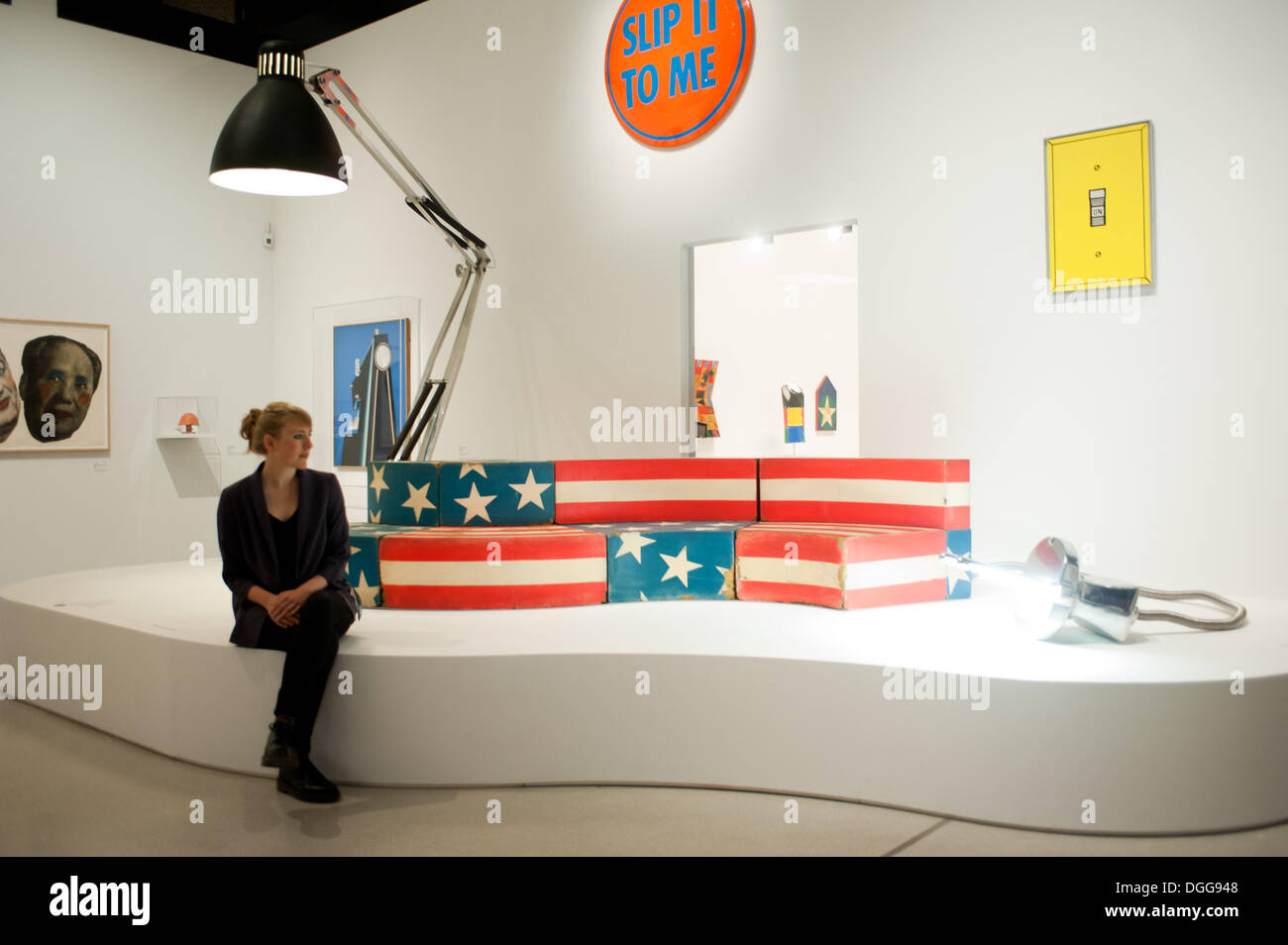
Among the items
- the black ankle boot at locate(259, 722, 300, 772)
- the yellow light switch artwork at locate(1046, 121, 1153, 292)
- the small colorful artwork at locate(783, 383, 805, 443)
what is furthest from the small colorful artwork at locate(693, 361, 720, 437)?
the black ankle boot at locate(259, 722, 300, 772)

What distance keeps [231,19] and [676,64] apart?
321 centimetres

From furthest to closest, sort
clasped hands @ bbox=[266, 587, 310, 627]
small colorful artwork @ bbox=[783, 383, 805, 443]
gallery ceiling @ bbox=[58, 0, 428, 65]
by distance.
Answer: gallery ceiling @ bbox=[58, 0, 428, 65], small colorful artwork @ bbox=[783, 383, 805, 443], clasped hands @ bbox=[266, 587, 310, 627]

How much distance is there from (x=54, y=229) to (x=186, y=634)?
3.45 meters

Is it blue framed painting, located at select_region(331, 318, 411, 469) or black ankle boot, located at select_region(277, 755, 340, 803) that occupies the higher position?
blue framed painting, located at select_region(331, 318, 411, 469)

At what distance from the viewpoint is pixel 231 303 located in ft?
19.1

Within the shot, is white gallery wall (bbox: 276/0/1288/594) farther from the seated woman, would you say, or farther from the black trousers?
the black trousers

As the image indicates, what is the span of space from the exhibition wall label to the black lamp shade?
1472 mm

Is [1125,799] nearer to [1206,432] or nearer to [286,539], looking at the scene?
[1206,432]

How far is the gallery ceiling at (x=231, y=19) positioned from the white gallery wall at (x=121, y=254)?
8 cm

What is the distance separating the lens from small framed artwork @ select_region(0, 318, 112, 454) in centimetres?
486

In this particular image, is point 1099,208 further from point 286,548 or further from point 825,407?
point 286,548

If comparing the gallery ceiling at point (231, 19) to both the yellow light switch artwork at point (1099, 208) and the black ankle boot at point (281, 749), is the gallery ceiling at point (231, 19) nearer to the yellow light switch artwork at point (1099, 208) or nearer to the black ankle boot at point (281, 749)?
the yellow light switch artwork at point (1099, 208)

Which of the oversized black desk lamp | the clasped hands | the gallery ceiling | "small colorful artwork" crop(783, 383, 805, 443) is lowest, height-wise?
the clasped hands

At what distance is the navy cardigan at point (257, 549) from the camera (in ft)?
8.14
